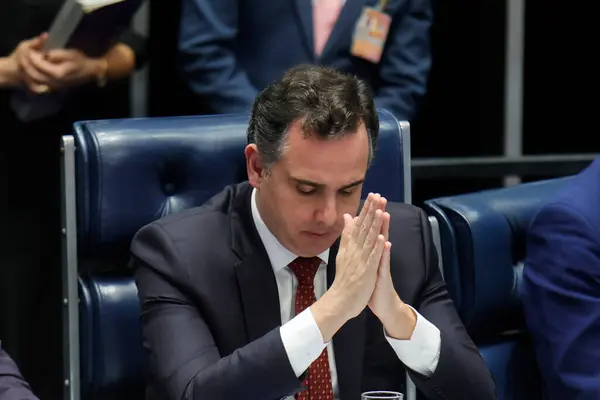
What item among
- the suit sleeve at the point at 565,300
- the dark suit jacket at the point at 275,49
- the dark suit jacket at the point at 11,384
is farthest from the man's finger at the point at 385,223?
the dark suit jacket at the point at 275,49

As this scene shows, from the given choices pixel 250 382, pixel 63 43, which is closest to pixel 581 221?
pixel 250 382

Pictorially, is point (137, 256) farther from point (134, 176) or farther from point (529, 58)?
point (529, 58)

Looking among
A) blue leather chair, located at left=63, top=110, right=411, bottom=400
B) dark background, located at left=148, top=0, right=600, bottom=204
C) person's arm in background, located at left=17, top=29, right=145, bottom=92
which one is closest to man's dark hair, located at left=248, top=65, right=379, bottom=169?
blue leather chair, located at left=63, top=110, right=411, bottom=400

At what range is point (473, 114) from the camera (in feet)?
12.8

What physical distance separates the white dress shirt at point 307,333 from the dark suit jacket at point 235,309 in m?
0.02

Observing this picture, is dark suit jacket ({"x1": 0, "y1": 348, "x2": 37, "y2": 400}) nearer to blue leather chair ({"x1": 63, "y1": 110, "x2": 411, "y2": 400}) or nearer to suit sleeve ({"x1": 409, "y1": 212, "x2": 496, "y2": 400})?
blue leather chair ({"x1": 63, "y1": 110, "x2": 411, "y2": 400})

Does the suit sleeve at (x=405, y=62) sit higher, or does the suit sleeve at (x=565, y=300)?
the suit sleeve at (x=405, y=62)

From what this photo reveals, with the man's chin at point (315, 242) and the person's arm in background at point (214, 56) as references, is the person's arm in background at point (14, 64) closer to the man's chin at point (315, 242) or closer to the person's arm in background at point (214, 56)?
the person's arm in background at point (214, 56)

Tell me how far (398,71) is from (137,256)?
1277 mm

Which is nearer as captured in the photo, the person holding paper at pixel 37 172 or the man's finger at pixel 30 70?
the man's finger at pixel 30 70

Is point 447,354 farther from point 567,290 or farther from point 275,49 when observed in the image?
point 275,49

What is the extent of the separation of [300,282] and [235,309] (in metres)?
0.12

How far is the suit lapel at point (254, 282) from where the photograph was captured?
2031 millimetres

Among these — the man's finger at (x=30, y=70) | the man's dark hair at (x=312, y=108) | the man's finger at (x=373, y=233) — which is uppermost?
the man's dark hair at (x=312, y=108)
